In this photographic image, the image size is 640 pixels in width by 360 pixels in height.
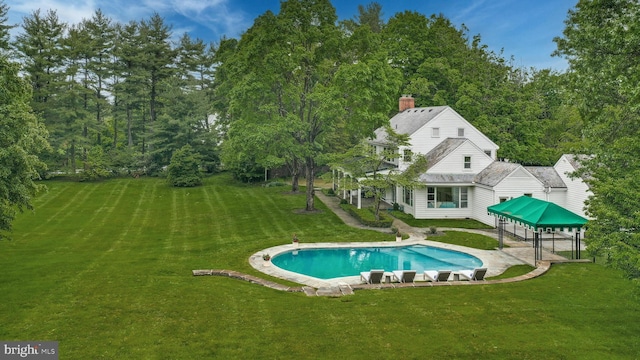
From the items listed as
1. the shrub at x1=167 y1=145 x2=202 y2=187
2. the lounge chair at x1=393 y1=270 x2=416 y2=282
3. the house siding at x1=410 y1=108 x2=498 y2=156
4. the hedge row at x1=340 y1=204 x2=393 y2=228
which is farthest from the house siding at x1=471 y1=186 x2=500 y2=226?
the shrub at x1=167 y1=145 x2=202 y2=187

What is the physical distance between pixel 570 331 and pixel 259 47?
1003 inches

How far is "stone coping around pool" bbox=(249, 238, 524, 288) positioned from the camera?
17688 mm

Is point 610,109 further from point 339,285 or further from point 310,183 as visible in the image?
point 310,183

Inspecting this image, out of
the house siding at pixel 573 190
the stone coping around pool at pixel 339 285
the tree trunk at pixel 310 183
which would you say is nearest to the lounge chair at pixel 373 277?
the stone coping around pool at pixel 339 285

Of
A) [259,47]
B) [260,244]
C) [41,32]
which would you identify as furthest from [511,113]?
[41,32]

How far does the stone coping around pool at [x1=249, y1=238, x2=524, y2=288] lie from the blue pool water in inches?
9.9

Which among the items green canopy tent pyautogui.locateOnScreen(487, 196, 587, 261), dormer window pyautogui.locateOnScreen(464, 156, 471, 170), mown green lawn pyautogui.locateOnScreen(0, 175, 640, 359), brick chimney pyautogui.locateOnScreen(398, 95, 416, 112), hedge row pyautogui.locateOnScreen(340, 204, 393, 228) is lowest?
mown green lawn pyautogui.locateOnScreen(0, 175, 640, 359)

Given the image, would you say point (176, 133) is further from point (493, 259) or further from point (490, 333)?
point (490, 333)

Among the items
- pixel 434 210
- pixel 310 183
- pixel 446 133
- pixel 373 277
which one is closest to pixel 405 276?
pixel 373 277

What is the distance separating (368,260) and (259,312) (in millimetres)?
10117

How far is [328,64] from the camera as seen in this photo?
31.3 metres

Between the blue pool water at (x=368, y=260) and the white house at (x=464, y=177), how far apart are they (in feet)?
27.7

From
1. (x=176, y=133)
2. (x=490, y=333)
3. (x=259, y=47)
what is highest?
(x=259, y=47)

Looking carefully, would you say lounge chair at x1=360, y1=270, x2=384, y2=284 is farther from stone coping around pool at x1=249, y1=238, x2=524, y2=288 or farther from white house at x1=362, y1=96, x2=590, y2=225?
white house at x1=362, y1=96, x2=590, y2=225
